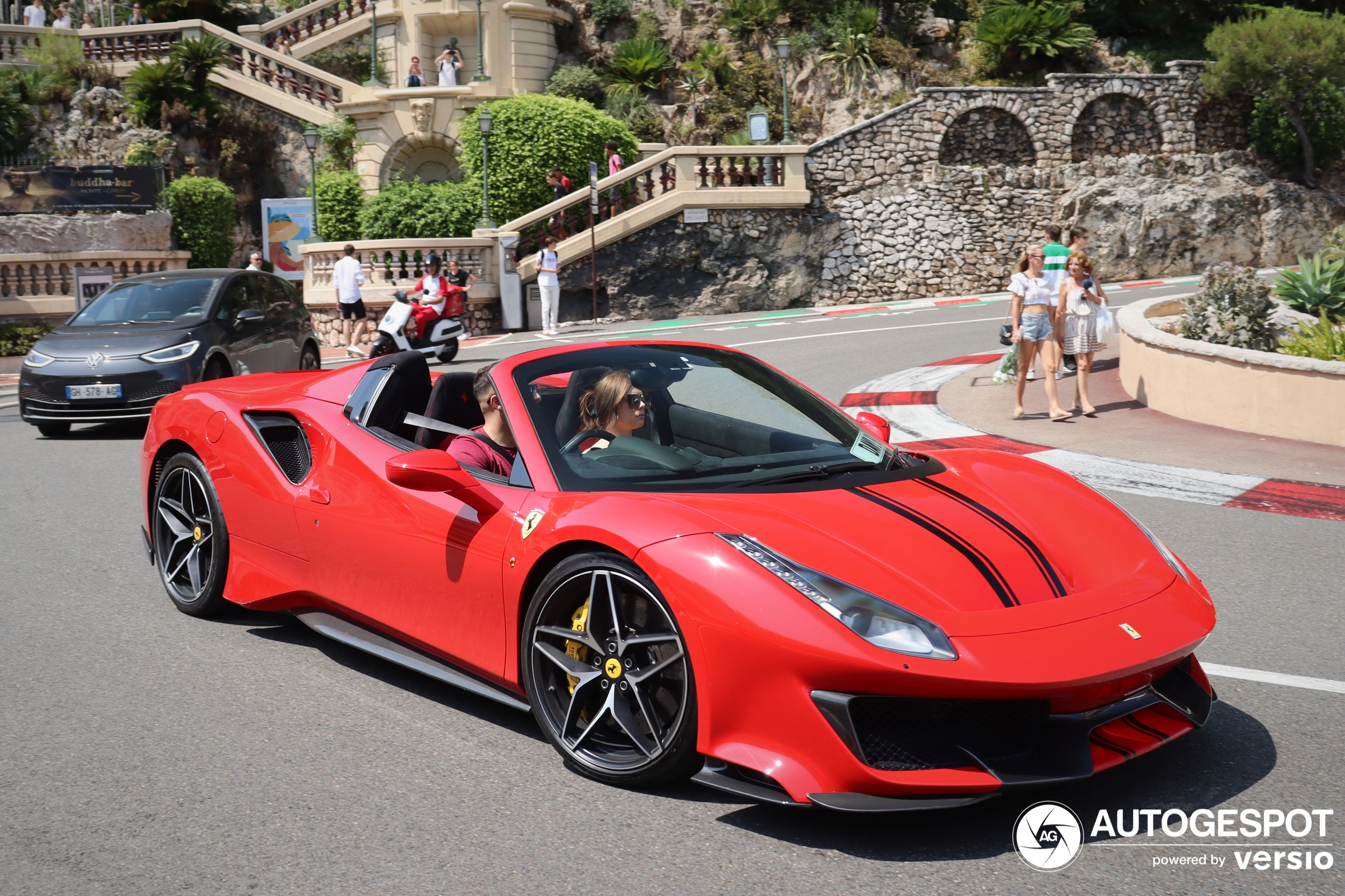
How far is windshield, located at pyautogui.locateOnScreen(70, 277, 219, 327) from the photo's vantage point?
13.3 metres

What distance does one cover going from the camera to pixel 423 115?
1481 inches

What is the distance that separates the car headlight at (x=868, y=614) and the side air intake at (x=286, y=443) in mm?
2489

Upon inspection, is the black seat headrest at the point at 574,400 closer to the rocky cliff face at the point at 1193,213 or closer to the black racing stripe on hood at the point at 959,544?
the black racing stripe on hood at the point at 959,544

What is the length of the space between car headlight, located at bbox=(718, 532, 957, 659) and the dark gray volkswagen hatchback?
1029 cm

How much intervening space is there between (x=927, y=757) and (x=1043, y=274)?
9.95 m

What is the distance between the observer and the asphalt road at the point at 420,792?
10.7 feet

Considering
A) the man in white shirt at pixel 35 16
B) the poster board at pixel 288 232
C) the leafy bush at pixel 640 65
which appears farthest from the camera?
the man in white shirt at pixel 35 16

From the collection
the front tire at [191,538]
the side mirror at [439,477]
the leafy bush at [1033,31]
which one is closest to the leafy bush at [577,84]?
the leafy bush at [1033,31]

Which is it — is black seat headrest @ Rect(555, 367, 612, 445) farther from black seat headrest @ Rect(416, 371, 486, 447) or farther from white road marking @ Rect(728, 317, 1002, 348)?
white road marking @ Rect(728, 317, 1002, 348)

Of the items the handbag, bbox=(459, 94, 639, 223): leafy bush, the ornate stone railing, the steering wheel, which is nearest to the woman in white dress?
bbox=(459, 94, 639, 223): leafy bush

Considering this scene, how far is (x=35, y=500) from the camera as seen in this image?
9023 millimetres

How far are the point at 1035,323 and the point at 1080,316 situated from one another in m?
0.73

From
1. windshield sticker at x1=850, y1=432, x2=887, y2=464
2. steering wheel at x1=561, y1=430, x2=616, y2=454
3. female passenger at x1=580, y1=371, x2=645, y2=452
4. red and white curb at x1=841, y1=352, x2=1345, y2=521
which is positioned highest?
female passenger at x1=580, y1=371, x2=645, y2=452

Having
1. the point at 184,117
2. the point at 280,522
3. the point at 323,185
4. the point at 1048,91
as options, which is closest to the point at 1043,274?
the point at 280,522
